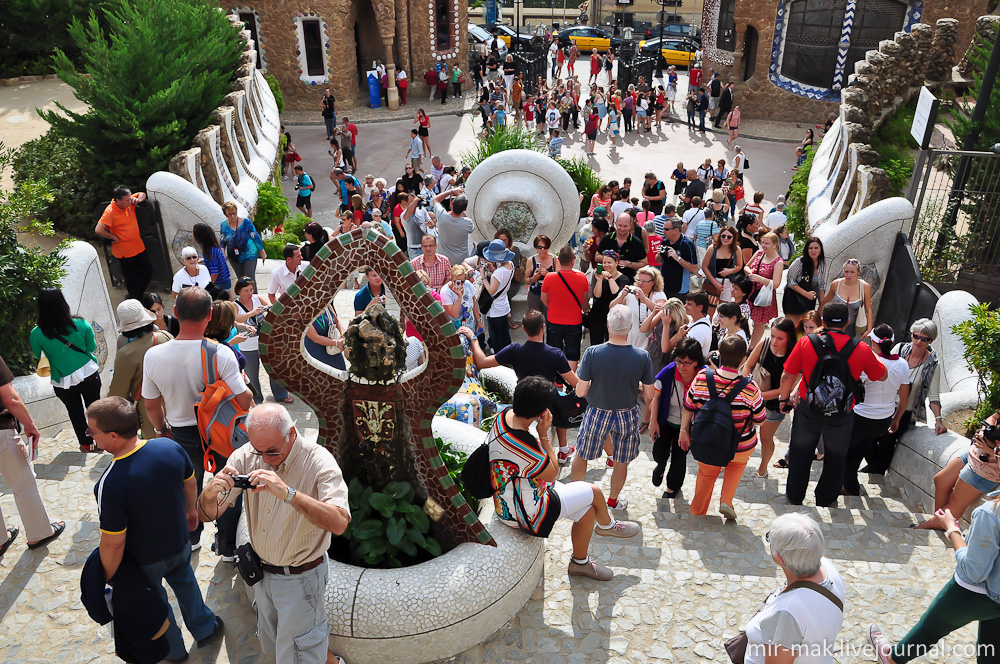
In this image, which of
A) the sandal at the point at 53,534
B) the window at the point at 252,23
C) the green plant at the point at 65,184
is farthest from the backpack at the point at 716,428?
the window at the point at 252,23

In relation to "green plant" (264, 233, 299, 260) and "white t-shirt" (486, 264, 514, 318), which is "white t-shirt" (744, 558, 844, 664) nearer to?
"white t-shirt" (486, 264, 514, 318)

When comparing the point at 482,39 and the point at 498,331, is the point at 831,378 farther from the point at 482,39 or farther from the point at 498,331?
the point at 482,39

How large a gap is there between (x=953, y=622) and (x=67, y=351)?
570cm

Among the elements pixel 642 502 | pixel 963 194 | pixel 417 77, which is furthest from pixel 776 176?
pixel 642 502

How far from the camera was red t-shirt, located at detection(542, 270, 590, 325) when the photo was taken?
6.95m

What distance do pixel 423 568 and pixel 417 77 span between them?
2193 centimetres

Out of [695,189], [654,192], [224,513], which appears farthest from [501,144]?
[224,513]

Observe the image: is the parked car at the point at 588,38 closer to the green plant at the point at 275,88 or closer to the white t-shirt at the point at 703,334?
the green plant at the point at 275,88

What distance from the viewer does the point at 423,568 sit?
3.92 meters

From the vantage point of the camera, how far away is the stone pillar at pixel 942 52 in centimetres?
1648

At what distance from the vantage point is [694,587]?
14.0 feet

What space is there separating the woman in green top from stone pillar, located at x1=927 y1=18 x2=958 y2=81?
708 inches

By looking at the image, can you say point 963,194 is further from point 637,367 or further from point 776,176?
point 776,176

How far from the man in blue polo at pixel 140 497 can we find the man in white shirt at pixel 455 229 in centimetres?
538
